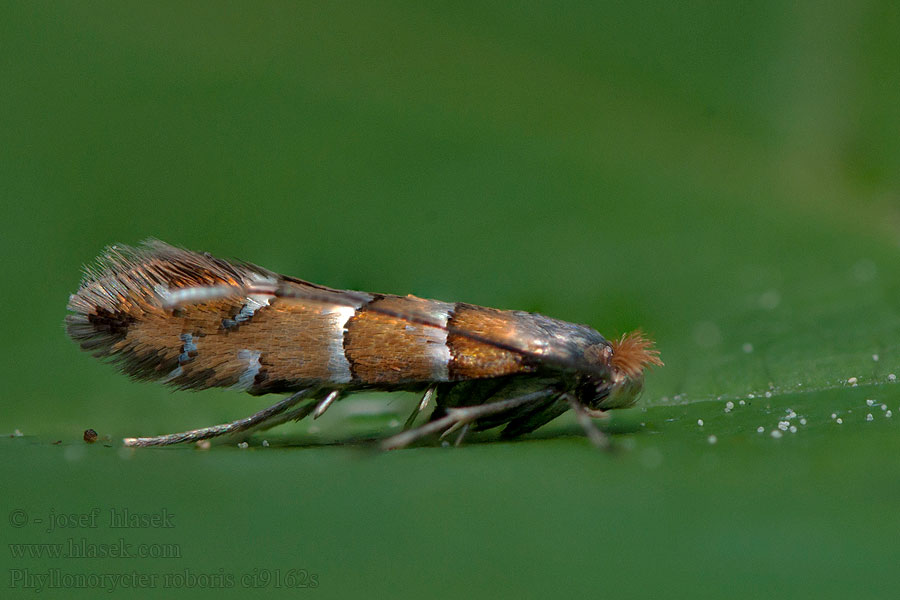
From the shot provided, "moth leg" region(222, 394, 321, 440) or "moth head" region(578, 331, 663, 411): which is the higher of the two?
"moth head" region(578, 331, 663, 411)

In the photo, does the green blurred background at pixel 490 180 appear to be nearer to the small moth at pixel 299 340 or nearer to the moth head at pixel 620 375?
the moth head at pixel 620 375

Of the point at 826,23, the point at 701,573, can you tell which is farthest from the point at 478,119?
the point at 701,573

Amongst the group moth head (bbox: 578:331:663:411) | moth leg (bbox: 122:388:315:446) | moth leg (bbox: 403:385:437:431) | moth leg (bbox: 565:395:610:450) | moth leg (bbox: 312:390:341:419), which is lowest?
moth leg (bbox: 122:388:315:446)

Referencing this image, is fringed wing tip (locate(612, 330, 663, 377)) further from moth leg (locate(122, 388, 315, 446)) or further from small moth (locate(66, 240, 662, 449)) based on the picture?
moth leg (locate(122, 388, 315, 446))

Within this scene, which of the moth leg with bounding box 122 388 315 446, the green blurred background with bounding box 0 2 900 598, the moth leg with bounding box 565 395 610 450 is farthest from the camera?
the green blurred background with bounding box 0 2 900 598

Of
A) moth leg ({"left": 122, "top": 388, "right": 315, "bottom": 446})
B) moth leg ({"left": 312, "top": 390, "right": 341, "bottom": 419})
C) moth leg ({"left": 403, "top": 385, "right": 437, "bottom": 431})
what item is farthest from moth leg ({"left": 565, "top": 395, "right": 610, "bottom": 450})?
moth leg ({"left": 122, "top": 388, "right": 315, "bottom": 446})

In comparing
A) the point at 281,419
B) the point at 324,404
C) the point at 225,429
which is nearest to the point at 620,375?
the point at 324,404

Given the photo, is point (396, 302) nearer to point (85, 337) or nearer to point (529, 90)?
point (85, 337)

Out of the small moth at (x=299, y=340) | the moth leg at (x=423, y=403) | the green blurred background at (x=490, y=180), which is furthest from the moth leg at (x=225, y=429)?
the moth leg at (x=423, y=403)
